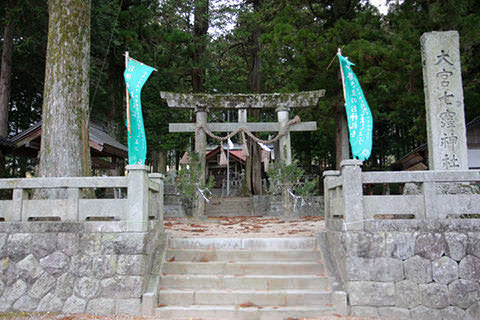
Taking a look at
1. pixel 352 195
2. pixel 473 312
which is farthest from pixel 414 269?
pixel 352 195

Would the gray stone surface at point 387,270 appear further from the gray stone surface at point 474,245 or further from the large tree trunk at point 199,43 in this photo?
the large tree trunk at point 199,43

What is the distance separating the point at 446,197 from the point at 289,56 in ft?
31.6

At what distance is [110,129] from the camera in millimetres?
17000

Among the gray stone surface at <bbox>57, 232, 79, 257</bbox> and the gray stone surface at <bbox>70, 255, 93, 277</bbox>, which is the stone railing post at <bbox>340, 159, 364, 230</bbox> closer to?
the gray stone surface at <bbox>70, 255, 93, 277</bbox>

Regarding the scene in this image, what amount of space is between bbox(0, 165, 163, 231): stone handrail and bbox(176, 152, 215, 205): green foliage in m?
4.98

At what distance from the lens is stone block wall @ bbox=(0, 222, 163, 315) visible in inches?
212

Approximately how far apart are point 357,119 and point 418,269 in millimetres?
3483

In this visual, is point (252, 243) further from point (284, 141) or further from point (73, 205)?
point (284, 141)

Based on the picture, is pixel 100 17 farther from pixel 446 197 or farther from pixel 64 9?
pixel 446 197

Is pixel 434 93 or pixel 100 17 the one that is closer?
pixel 434 93

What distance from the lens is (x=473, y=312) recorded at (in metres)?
5.03

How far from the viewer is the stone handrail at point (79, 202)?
562 cm

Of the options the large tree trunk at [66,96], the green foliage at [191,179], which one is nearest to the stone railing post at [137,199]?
the large tree trunk at [66,96]

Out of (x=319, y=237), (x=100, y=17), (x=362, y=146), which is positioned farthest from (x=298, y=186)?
(x=100, y=17)
